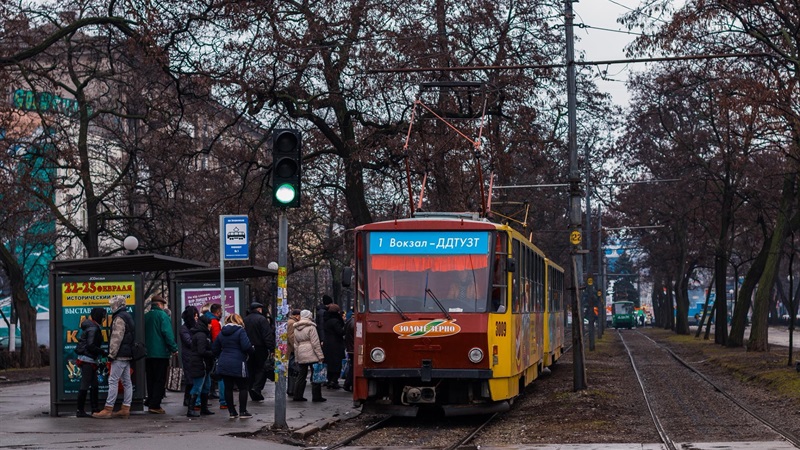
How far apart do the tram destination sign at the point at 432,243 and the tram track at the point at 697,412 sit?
3565 mm

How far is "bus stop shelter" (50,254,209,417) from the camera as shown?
1922cm

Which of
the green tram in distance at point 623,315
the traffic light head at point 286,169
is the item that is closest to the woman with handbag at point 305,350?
the traffic light head at point 286,169

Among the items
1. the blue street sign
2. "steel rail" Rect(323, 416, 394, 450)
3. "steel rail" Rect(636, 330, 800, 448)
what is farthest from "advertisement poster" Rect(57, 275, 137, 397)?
"steel rail" Rect(636, 330, 800, 448)

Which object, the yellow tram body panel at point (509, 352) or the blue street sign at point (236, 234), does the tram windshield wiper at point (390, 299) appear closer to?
the yellow tram body panel at point (509, 352)

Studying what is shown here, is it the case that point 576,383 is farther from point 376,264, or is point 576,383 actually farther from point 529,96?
point 529,96

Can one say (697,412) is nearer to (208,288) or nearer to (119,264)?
(119,264)

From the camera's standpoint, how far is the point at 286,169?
16.4m

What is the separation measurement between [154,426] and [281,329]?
221 centimetres

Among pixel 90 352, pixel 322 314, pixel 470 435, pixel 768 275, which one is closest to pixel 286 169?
pixel 470 435

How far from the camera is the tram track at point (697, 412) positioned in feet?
53.8

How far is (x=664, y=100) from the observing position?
49094 mm

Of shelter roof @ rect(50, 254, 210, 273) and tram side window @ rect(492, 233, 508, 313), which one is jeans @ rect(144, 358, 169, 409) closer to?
shelter roof @ rect(50, 254, 210, 273)

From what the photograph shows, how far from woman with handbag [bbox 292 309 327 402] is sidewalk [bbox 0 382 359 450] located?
31 centimetres

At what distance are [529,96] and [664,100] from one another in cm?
1752
